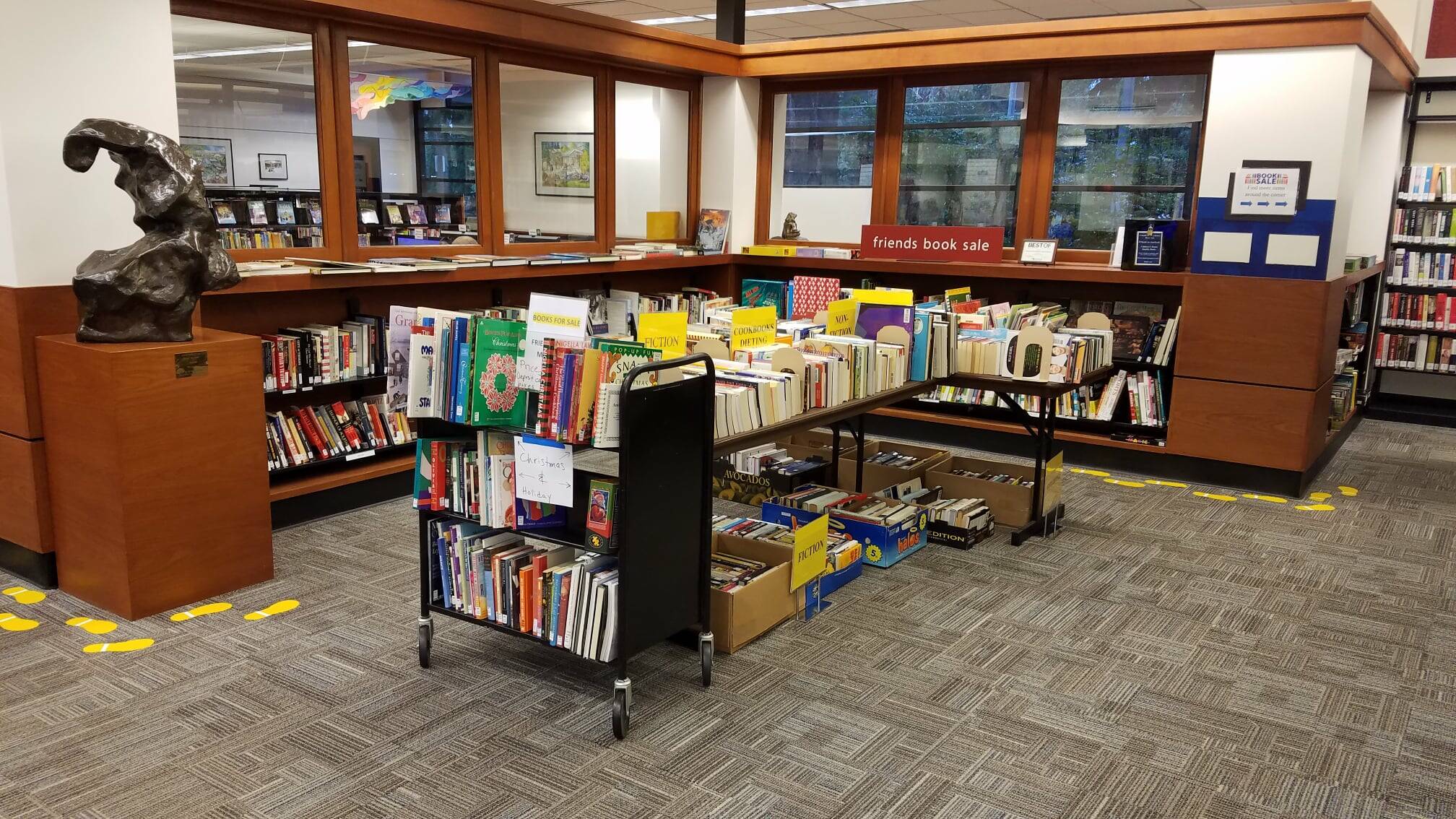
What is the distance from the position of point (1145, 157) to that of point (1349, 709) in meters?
4.05

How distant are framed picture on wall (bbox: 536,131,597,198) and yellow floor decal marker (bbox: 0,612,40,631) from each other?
11.9 feet

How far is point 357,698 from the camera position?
10.3 feet

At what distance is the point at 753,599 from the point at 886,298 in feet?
5.66

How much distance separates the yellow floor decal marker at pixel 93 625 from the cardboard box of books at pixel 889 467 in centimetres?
323

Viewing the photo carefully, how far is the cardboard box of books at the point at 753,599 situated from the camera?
347 cm

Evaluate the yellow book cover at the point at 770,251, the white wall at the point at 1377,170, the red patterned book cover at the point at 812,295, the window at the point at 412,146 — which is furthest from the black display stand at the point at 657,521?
the white wall at the point at 1377,170

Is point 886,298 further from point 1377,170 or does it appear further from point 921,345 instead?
point 1377,170

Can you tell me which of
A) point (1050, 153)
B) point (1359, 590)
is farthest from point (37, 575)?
point (1050, 153)

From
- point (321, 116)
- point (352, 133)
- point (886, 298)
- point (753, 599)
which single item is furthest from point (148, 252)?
point (886, 298)

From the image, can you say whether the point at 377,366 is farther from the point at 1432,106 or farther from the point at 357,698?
the point at 1432,106

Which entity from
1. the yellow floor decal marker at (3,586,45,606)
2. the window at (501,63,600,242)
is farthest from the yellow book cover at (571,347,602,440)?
the window at (501,63,600,242)

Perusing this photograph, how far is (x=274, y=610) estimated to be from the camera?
380cm

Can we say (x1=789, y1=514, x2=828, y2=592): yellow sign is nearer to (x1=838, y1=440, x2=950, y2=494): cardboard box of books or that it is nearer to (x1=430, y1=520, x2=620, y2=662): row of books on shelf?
(x1=430, y1=520, x2=620, y2=662): row of books on shelf

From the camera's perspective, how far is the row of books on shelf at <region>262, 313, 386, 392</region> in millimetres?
4645
